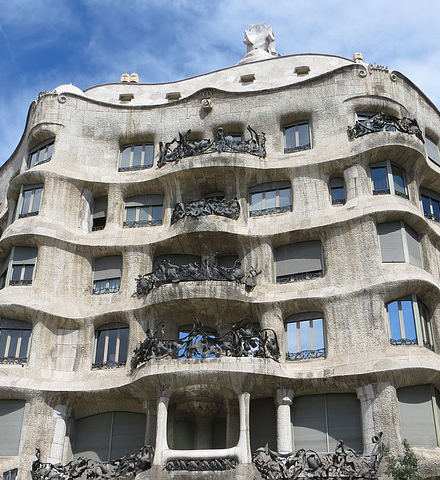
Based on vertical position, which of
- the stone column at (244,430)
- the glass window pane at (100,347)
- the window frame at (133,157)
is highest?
the window frame at (133,157)

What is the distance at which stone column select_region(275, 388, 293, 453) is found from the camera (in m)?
24.4

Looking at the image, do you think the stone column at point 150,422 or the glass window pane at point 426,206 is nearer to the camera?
the stone column at point 150,422

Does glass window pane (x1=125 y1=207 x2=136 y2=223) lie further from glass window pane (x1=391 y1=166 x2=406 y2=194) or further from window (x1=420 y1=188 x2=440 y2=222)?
window (x1=420 y1=188 x2=440 y2=222)

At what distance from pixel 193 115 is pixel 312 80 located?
5.68m

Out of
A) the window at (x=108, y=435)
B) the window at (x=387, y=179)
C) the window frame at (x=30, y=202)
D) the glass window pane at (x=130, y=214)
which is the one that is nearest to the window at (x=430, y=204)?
the window at (x=387, y=179)

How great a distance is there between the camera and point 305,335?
26438 millimetres

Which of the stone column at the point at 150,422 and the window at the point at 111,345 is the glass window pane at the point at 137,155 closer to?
the window at the point at 111,345

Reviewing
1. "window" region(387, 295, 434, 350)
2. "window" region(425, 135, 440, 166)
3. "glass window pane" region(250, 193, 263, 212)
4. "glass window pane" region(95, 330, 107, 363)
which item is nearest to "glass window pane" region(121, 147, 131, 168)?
"glass window pane" region(250, 193, 263, 212)

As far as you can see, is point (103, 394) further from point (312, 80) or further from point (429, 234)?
point (312, 80)

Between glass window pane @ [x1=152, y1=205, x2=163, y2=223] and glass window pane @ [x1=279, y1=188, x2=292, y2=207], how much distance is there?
5422 millimetres

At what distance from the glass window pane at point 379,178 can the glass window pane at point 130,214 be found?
34.4 feet

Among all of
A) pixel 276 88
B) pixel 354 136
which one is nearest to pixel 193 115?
pixel 276 88

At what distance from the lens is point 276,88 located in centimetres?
3148

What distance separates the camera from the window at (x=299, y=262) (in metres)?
27.5
